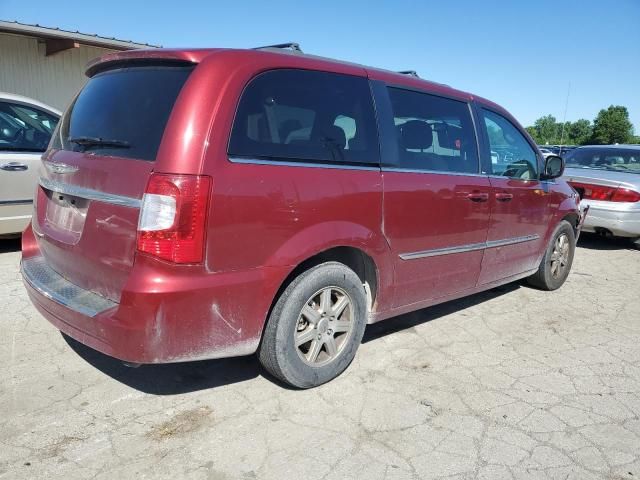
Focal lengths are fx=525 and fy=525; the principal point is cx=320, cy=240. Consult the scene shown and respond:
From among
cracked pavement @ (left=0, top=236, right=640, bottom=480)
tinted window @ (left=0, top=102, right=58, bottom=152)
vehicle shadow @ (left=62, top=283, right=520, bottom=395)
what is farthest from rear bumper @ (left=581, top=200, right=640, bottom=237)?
tinted window @ (left=0, top=102, right=58, bottom=152)

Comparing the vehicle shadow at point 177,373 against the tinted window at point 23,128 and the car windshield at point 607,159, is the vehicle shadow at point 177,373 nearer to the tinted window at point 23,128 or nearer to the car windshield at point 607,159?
the tinted window at point 23,128

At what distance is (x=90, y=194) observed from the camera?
263 centimetres

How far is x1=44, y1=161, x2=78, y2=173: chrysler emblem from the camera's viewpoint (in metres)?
2.81

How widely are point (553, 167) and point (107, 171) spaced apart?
400 cm

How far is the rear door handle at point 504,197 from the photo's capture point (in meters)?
4.15

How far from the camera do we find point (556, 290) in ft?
18.1

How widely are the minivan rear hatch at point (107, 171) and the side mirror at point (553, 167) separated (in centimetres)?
360

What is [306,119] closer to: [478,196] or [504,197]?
[478,196]

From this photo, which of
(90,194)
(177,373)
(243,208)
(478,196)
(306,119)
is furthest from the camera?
(478,196)

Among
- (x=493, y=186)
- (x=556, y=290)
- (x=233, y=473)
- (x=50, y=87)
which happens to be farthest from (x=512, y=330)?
(x=50, y=87)

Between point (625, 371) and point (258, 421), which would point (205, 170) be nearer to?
point (258, 421)

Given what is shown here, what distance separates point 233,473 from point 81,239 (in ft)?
4.49

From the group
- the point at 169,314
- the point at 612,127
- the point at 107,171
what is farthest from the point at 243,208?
the point at 612,127

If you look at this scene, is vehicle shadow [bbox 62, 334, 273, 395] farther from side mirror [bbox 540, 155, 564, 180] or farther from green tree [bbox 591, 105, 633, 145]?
green tree [bbox 591, 105, 633, 145]
